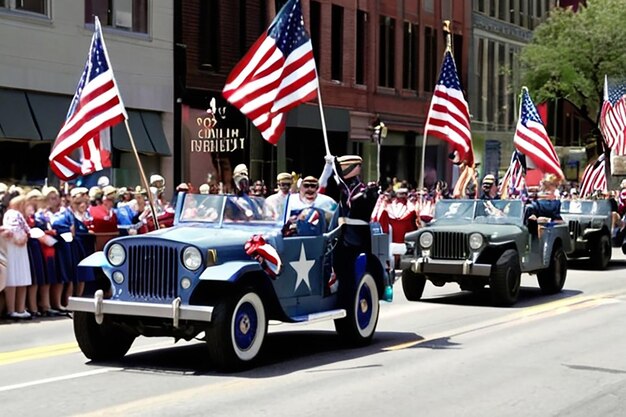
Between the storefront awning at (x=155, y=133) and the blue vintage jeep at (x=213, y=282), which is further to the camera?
the storefront awning at (x=155, y=133)

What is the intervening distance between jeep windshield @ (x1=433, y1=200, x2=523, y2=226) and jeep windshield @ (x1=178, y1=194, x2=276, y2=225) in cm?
732

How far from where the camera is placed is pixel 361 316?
41.8 ft

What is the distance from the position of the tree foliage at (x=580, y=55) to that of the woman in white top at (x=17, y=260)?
3812 centimetres

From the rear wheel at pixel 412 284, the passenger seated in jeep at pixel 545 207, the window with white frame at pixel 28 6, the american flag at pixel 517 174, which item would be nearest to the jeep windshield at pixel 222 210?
the rear wheel at pixel 412 284

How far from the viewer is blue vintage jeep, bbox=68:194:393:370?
1045 cm

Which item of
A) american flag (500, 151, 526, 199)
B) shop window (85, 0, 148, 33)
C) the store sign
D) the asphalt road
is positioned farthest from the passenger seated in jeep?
shop window (85, 0, 148, 33)

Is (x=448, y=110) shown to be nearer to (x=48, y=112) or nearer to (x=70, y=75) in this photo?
(x=48, y=112)

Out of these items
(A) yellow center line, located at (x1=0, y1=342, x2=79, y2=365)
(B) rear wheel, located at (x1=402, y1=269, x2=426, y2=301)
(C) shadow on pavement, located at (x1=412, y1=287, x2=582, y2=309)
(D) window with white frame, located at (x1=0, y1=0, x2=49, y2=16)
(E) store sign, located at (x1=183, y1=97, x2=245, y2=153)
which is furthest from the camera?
(E) store sign, located at (x1=183, y1=97, x2=245, y2=153)

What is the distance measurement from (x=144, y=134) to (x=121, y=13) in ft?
10.2

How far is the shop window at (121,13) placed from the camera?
93.4ft

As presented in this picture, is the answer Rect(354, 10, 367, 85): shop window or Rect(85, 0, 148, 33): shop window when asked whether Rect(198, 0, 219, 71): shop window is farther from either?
Rect(354, 10, 367, 85): shop window

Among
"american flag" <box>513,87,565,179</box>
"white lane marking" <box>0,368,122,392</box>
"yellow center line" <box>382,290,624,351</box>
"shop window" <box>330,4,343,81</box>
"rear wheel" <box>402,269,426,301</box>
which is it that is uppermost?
"shop window" <box>330,4,343,81</box>

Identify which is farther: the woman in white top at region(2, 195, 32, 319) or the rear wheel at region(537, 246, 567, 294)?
the rear wheel at region(537, 246, 567, 294)

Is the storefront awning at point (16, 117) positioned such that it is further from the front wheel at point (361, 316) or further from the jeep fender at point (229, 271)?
the jeep fender at point (229, 271)
